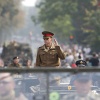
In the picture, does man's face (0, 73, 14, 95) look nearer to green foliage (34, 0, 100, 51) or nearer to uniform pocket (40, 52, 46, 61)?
uniform pocket (40, 52, 46, 61)

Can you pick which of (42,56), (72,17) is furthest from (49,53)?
(72,17)

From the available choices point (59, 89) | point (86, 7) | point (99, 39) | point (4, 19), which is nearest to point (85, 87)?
point (59, 89)

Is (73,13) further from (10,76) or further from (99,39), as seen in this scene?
(10,76)

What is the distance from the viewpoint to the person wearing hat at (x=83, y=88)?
6621 millimetres

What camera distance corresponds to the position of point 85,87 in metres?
6.64

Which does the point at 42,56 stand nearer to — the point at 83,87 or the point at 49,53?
the point at 49,53

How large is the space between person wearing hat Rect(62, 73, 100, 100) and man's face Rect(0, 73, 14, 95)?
60 centimetres

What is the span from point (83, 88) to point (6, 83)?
76cm

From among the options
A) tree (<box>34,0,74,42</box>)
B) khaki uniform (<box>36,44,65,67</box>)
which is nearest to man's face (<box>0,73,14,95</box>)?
khaki uniform (<box>36,44,65,67</box>)

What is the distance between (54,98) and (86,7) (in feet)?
204

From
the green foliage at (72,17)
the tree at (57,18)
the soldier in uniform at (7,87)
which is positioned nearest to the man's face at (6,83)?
the soldier in uniform at (7,87)

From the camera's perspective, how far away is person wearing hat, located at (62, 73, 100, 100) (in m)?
6.62

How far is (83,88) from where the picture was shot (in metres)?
6.64

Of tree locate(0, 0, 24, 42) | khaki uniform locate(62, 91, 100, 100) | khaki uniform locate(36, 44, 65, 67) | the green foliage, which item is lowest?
khaki uniform locate(62, 91, 100, 100)
